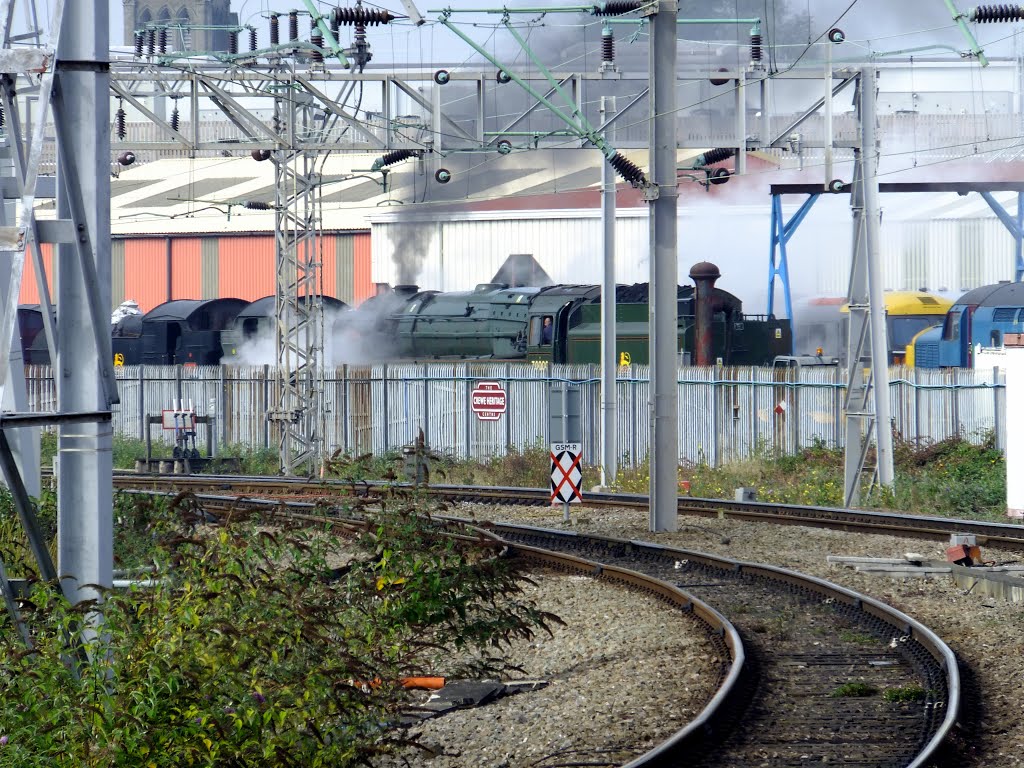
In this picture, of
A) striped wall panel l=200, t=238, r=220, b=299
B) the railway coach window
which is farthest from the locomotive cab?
striped wall panel l=200, t=238, r=220, b=299

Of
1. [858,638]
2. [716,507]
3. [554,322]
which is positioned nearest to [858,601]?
[858,638]

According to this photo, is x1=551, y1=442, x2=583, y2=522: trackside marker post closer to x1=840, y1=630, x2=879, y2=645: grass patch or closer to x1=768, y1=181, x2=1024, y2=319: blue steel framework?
x1=840, y1=630, x2=879, y2=645: grass patch

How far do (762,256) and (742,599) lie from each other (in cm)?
4278

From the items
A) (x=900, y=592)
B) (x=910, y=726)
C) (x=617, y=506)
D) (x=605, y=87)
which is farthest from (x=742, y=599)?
(x=605, y=87)

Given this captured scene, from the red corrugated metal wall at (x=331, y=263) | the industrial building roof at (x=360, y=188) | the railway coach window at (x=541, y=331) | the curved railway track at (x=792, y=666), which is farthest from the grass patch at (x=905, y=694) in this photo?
the red corrugated metal wall at (x=331, y=263)

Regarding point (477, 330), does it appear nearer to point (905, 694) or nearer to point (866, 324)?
point (866, 324)

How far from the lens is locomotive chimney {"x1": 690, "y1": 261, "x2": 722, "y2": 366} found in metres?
30.8

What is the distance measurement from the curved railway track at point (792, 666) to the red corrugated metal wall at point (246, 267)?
45.0m

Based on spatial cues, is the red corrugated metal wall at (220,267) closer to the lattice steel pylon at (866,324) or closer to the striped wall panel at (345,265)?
the striped wall panel at (345,265)

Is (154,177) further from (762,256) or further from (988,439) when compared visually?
(988,439)

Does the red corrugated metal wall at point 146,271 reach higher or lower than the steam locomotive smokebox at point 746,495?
higher

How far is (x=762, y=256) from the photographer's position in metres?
53.6

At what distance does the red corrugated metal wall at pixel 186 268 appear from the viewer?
5959cm

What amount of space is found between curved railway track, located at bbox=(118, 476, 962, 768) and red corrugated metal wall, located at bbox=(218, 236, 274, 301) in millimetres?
44954
